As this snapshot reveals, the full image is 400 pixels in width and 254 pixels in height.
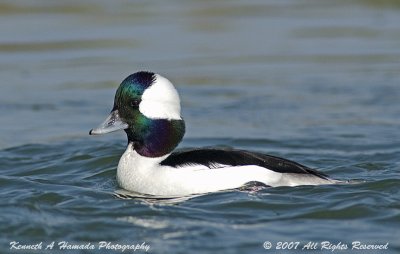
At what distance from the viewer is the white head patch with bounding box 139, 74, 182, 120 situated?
11125 millimetres

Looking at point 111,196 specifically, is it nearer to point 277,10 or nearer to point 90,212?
point 90,212

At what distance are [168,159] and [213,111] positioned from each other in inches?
190

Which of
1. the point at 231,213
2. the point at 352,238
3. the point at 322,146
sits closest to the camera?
the point at 352,238

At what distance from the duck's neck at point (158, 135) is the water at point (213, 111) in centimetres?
69

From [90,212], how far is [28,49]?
9.52 m

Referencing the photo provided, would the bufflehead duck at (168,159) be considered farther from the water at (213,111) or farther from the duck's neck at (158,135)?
the water at (213,111)

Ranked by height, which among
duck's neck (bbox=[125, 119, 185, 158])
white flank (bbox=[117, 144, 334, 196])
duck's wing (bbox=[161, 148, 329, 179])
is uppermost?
duck's neck (bbox=[125, 119, 185, 158])

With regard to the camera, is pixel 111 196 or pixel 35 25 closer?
pixel 111 196

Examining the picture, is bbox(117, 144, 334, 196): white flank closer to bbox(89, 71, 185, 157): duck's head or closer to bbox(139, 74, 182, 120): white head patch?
bbox(89, 71, 185, 157): duck's head

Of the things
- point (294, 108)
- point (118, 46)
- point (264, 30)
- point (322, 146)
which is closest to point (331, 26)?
point (264, 30)

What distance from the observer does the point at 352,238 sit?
9.36 meters

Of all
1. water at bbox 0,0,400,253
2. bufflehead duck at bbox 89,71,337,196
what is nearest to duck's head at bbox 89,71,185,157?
bufflehead duck at bbox 89,71,337,196

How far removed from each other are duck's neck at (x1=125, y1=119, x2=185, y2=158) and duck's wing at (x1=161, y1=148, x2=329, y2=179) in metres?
0.18

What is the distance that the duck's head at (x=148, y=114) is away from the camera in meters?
11.1
